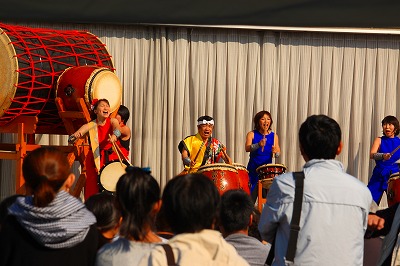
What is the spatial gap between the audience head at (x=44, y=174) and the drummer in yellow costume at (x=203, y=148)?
196 inches

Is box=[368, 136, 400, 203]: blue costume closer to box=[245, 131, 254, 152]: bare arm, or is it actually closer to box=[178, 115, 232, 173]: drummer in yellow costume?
box=[245, 131, 254, 152]: bare arm

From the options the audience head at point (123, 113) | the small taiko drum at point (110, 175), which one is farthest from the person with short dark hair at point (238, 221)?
the audience head at point (123, 113)

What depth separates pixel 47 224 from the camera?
132 inches

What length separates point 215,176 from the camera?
7637 millimetres

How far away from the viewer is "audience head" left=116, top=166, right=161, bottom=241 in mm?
3373

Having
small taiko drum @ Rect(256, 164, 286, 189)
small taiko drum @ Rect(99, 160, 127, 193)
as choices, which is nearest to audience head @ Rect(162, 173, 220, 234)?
small taiko drum @ Rect(99, 160, 127, 193)

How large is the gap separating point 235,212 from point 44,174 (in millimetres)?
1036

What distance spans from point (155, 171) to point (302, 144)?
6.05 meters

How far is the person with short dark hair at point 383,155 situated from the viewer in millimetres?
9219

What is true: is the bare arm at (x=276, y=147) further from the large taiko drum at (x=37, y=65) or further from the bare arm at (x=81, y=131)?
the bare arm at (x=81, y=131)

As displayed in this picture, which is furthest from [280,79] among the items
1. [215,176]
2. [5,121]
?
[5,121]

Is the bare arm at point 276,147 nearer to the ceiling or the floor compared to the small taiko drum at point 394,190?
nearer to the ceiling

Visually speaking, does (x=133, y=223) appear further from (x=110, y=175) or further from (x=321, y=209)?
(x=110, y=175)

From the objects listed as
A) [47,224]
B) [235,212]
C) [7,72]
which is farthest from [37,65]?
[47,224]
